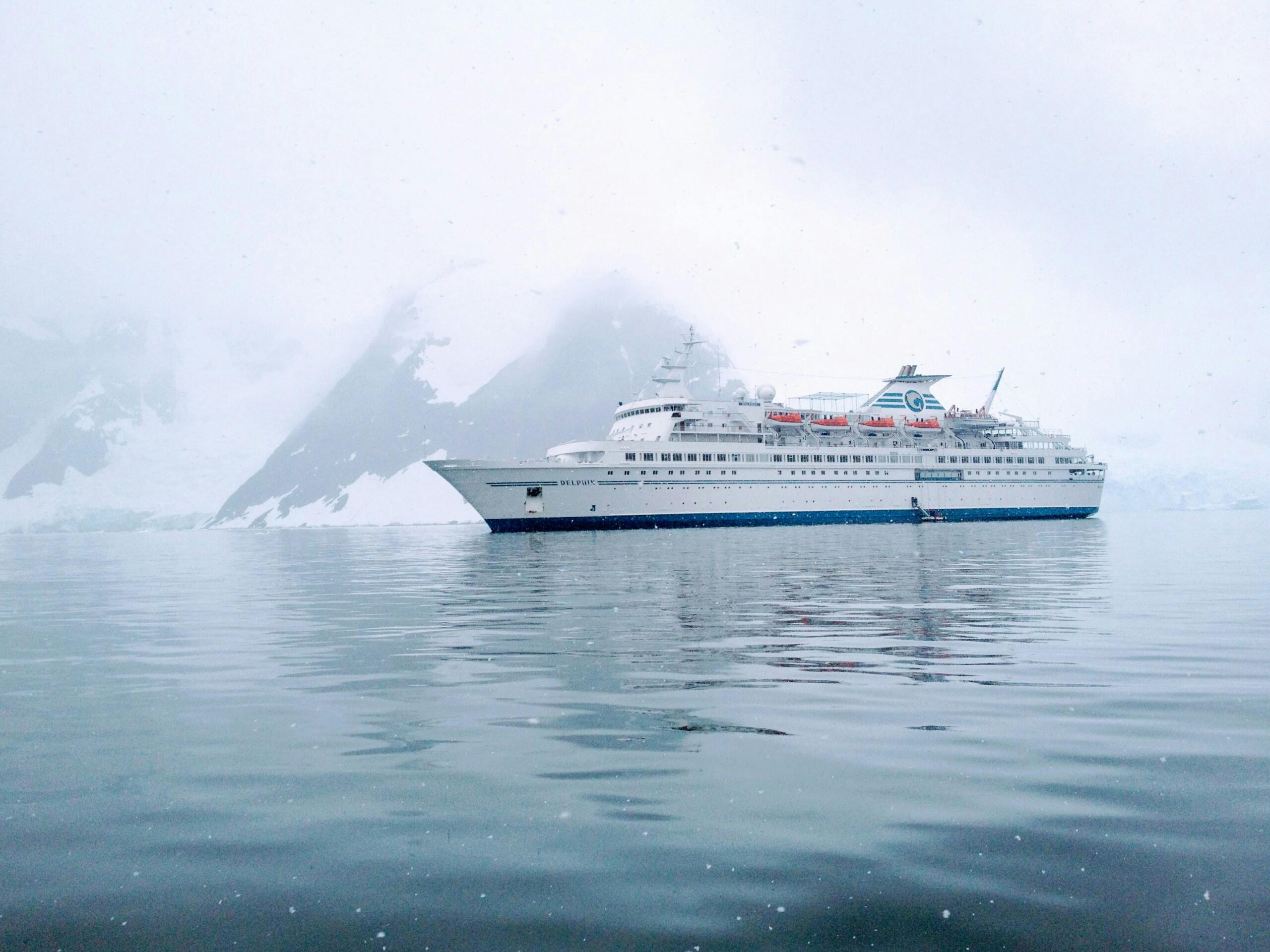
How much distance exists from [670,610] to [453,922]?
1168cm

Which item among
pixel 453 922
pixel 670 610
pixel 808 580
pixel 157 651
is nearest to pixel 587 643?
pixel 670 610

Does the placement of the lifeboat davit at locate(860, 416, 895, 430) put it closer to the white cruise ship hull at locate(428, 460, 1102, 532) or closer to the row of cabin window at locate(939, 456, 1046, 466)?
the white cruise ship hull at locate(428, 460, 1102, 532)

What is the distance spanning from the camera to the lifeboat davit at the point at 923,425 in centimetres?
8031

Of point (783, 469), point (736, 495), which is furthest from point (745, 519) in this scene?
point (783, 469)

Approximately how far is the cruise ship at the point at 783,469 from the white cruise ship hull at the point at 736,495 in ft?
0.30

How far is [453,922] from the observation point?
3803 mm

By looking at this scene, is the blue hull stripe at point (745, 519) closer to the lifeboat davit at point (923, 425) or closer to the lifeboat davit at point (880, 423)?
the lifeboat davit at point (880, 423)

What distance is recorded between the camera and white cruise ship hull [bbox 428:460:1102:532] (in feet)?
203

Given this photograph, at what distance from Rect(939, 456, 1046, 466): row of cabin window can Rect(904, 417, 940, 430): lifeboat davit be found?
10.4ft

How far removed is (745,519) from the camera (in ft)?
223

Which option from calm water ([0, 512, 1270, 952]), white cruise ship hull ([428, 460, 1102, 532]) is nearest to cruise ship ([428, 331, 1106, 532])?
white cruise ship hull ([428, 460, 1102, 532])

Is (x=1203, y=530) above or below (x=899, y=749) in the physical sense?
below

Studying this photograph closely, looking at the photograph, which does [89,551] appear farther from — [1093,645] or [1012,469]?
[1012,469]

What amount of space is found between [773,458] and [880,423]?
1411 centimetres
